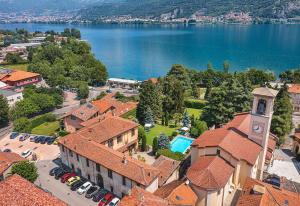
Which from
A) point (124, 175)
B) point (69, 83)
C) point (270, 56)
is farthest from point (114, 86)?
point (270, 56)

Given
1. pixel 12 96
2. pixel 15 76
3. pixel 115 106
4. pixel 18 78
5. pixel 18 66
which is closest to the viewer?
pixel 115 106

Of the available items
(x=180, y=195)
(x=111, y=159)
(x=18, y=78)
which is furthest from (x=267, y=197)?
(x=18, y=78)

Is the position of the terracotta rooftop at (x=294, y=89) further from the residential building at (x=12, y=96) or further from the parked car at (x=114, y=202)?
the residential building at (x=12, y=96)

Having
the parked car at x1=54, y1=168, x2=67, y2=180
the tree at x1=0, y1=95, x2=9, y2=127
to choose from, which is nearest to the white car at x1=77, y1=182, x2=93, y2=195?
the parked car at x1=54, y1=168, x2=67, y2=180

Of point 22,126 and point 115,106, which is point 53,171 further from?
point 115,106

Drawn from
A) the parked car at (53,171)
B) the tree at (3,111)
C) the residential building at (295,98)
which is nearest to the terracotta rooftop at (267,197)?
the parked car at (53,171)

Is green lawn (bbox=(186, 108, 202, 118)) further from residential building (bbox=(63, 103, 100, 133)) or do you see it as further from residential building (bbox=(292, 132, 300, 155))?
residential building (bbox=(292, 132, 300, 155))

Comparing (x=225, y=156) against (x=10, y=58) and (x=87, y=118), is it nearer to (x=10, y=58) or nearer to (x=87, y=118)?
(x=87, y=118)
